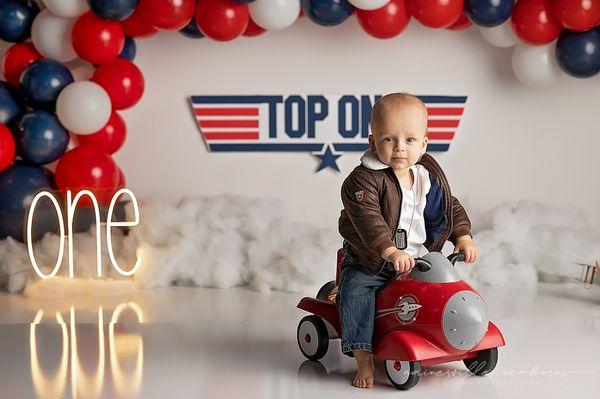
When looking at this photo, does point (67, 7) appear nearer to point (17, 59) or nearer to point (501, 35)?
point (17, 59)

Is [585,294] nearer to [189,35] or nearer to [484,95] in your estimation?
[484,95]

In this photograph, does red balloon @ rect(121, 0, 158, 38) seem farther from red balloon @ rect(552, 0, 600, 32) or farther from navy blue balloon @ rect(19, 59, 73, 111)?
red balloon @ rect(552, 0, 600, 32)

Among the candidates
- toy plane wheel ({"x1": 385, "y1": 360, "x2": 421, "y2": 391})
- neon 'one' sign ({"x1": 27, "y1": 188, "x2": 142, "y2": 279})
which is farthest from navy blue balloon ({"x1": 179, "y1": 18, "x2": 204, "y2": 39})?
toy plane wheel ({"x1": 385, "y1": 360, "x2": 421, "y2": 391})

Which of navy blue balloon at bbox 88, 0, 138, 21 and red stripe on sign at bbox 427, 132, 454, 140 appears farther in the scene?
red stripe on sign at bbox 427, 132, 454, 140

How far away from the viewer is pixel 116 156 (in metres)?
5.43

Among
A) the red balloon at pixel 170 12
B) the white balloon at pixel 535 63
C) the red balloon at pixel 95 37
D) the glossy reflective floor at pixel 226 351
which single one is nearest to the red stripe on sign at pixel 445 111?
the white balloon at pixel 535 63

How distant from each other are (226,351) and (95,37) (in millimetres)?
1999

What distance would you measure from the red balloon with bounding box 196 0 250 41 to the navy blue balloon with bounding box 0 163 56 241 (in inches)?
45.9

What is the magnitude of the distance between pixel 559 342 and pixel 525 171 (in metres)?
2.09

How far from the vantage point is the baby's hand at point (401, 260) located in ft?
9.13

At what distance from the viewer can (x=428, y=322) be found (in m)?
2.83

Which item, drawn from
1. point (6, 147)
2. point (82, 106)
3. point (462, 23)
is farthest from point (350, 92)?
point (6, 147)

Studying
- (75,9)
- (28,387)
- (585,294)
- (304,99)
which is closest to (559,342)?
(585,294)

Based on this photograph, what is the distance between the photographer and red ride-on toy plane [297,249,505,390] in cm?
280
